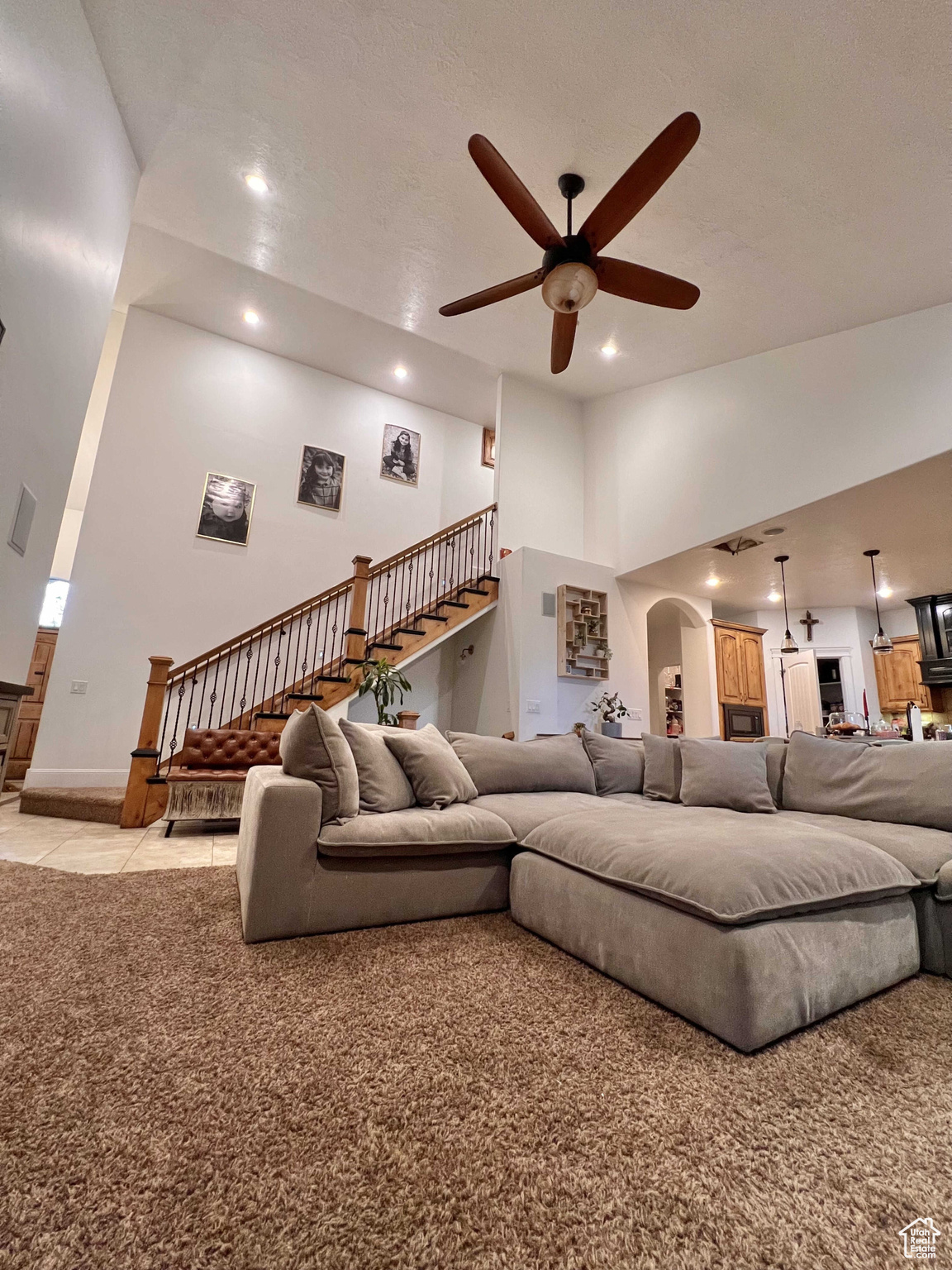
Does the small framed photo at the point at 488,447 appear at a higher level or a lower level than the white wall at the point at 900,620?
higher

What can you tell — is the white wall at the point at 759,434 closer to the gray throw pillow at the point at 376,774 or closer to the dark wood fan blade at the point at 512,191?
the dark wood fan blade at the point at 512,191

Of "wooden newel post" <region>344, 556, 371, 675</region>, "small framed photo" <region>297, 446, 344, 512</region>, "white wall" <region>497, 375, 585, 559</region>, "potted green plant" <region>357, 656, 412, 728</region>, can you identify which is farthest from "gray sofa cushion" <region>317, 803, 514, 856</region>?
"small framed photo" <region>297, 446, 344, 512</region>

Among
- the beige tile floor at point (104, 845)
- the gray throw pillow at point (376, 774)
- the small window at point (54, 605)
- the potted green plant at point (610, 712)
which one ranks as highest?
the small window at point (54, 605)

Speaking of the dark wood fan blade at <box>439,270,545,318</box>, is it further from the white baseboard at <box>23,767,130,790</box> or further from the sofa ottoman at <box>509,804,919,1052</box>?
the white baseboard at <box>23,767,130,790</box>

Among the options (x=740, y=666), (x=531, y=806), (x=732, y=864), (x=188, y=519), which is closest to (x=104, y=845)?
(x=531, y=806)

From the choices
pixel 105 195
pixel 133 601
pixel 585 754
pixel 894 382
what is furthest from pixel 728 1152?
pixel 133 601

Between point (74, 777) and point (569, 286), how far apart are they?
6.22 m

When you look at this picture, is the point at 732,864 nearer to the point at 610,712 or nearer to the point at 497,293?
the point at 497,293

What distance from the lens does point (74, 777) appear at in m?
5.56

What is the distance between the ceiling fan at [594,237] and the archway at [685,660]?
4.41m

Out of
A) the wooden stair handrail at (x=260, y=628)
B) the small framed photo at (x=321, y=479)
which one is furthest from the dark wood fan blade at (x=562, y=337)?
the small framed photo at (x=321, y=479)

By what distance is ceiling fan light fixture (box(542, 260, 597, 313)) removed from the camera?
3.07 meters

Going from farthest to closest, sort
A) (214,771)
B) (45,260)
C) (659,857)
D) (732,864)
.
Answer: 1. (214,771)
2. (45,260)
3. (659,857)
4. (732,864)

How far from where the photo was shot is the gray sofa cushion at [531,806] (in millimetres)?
2436
